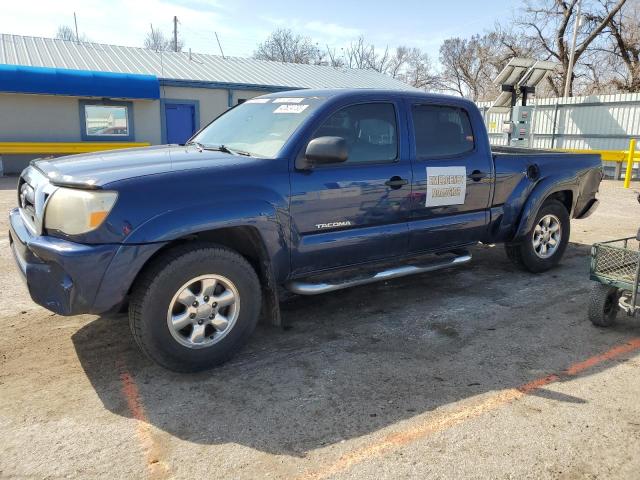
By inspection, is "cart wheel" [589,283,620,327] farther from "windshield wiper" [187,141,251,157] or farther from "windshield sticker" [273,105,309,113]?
"windshield wiper" [187,141,251,157]

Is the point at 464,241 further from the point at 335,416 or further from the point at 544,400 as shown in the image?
the point at 335,416

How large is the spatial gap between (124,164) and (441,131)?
9.13 feet

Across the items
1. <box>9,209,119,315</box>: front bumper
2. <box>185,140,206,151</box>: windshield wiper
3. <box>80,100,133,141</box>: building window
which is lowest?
<box>9,209,119,315</box>: front bumper

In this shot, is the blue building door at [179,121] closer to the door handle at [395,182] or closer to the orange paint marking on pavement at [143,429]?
the door handle at [395,182]

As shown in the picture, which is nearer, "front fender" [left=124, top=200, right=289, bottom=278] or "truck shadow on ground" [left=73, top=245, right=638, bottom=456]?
"truck shadow on ground" [left=73, top=245, right=638, bottom=456]

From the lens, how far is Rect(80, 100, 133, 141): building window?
674 inches

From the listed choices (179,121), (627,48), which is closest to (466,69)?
(627,48)

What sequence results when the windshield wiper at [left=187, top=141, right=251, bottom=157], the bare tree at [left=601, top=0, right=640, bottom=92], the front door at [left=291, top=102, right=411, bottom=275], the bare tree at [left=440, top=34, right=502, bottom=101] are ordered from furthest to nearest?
the bare tree at [left=440, top=34, right=502, bottom=101] < the bare tree at [left=601, top=0, right=640, bottom=92] < the windshield wiper at [left=187, top=141, right=251, bottom=157] < the front door at [left=291, top=102, right=411, bottom=275]

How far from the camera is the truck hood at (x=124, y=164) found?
3.18 meters

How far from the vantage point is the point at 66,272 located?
118 inches

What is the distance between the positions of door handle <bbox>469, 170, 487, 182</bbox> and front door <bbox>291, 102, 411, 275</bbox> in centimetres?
80

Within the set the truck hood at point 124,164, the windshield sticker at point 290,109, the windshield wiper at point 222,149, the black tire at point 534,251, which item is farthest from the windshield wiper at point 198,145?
the black tire at point 534,251

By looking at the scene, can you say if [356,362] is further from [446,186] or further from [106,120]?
[106,120]

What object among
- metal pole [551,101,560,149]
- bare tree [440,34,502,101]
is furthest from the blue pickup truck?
bare tree [440,34,502,101]
